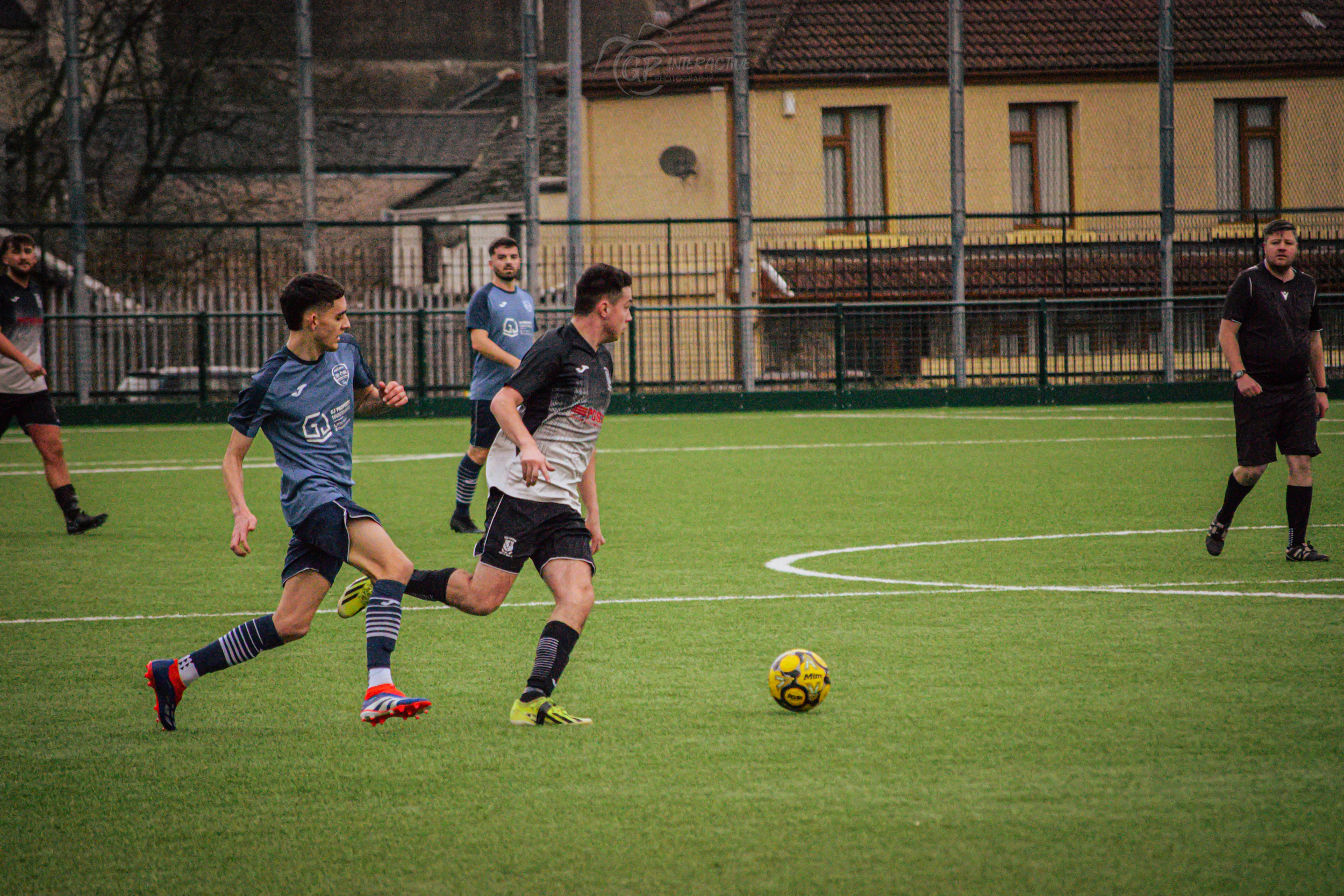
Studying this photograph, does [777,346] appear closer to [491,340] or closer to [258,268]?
[258,268]

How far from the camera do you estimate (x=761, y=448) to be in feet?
60.8

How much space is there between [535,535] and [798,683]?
113 cm

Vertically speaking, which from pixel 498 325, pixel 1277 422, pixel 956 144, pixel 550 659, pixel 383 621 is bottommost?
pixel 550 659

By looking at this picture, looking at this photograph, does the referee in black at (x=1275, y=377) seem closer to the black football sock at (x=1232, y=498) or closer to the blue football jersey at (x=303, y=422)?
the black football sock at (x=1232, y=498)

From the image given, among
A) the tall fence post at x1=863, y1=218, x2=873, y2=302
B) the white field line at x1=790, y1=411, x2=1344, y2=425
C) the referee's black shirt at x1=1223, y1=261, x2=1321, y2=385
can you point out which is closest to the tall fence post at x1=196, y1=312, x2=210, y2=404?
the white field line at x1=790, y1=411, x2=1344, y2=425

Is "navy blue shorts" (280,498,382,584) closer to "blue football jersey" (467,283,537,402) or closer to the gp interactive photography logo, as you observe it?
"blue football jersey" (467,283,537,402)

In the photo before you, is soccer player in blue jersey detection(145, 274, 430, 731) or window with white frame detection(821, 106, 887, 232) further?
window with white frame detection(821, 106, 887, 232)

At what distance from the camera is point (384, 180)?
4775 centimetres

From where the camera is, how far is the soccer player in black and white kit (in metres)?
5.98

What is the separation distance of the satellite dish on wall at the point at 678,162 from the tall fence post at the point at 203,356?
34.3ft

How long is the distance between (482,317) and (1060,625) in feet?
17.3

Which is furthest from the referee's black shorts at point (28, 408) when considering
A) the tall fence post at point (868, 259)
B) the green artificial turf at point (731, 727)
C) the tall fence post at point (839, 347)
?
the tall fence post at point (868, 259)

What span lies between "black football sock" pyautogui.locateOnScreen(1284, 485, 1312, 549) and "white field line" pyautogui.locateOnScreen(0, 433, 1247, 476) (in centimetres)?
881

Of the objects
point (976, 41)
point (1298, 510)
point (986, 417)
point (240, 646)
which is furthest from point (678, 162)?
point (240, 646)
